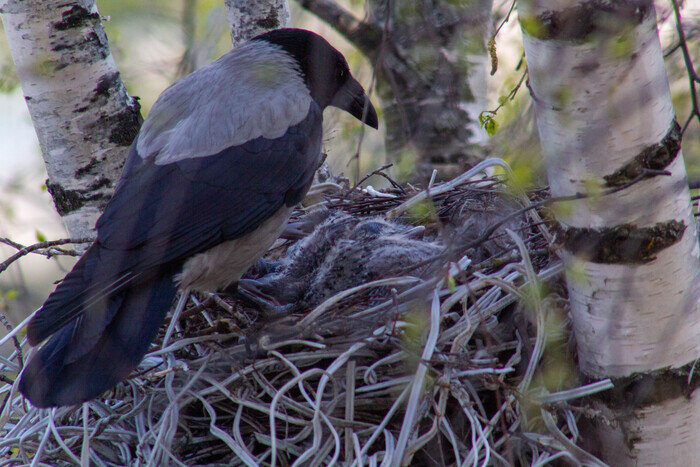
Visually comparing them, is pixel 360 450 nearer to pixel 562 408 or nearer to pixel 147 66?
pixel 562 408

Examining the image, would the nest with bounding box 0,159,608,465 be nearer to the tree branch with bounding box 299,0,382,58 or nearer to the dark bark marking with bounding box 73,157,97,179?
the dark bark marking with bounding box 73,157,97,179

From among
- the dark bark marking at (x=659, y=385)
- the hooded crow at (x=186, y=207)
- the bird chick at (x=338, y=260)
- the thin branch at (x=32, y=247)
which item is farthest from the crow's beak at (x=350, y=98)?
the dark bark marking at (x=659, y=385)

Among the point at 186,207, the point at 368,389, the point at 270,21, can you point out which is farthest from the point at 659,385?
the point at 270,21

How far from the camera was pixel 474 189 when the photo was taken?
309cm

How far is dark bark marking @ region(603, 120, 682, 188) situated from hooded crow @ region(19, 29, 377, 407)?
156 cm

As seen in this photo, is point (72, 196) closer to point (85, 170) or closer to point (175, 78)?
point (85, 170)

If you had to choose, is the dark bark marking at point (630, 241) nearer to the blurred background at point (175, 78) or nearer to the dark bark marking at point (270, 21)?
the blurred background at point (175, 78)

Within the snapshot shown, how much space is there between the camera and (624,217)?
1710 mm

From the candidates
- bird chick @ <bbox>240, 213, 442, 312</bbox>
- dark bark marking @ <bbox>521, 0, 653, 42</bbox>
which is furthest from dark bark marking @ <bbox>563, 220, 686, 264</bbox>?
bird chick @ <bbox>240, 213, 442, 312</bbox>

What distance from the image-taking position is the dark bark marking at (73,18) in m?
2.66

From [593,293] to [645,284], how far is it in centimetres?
14

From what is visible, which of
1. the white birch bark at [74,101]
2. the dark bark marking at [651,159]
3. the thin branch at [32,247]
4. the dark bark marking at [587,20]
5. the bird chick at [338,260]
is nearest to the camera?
the dark bark marking at [587,20]

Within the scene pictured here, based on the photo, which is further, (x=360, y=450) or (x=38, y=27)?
(x=38, y=27)

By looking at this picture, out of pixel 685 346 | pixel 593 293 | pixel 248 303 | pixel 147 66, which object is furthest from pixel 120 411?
pixel 685 346
